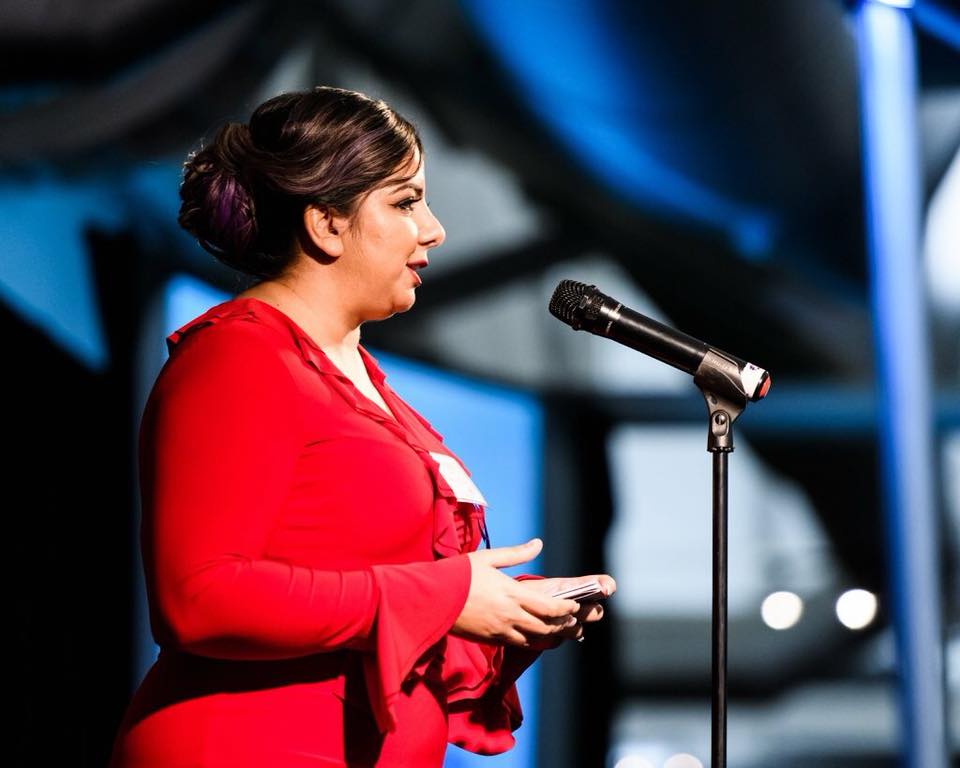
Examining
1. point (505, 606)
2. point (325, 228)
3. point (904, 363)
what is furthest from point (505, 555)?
point (904, 363)

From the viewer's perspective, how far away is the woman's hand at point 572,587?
3.76ft

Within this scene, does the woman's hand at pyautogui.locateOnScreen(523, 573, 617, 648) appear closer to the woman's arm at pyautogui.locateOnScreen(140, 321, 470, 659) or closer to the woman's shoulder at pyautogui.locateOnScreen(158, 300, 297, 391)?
the woman's arm at pyautogui.locateOnScreen(140, 321, 470, 659)

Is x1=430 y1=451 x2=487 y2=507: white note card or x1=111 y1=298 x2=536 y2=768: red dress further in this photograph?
x1=430 y1=451 x2=487 y2=507: white note card

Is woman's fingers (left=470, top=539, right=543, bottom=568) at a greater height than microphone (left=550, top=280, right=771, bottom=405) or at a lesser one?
lesser

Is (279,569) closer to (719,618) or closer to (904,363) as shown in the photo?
(719,618)

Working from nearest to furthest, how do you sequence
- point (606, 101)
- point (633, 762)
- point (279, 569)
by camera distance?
1. point (279, 569)
2. point (606, 101)
3. point (633, 762)

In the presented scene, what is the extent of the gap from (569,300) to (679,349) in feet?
0.41

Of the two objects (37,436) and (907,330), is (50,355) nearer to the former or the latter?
(37,436)

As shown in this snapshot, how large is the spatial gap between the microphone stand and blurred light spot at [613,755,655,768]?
7.48ft

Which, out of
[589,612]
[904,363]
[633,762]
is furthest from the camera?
[633,762]

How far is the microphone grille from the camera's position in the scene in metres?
1.27

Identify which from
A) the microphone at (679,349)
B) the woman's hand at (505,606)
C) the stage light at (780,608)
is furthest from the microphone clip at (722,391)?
the stage light at (780,608)

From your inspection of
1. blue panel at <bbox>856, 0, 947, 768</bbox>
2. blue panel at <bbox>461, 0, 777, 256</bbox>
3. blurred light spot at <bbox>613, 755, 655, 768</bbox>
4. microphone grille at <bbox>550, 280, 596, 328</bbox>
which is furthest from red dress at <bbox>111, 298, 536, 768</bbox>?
blurred light spot at <bbox>613, 755, 655, 768</bbox>

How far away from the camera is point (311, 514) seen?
111 centimetres
